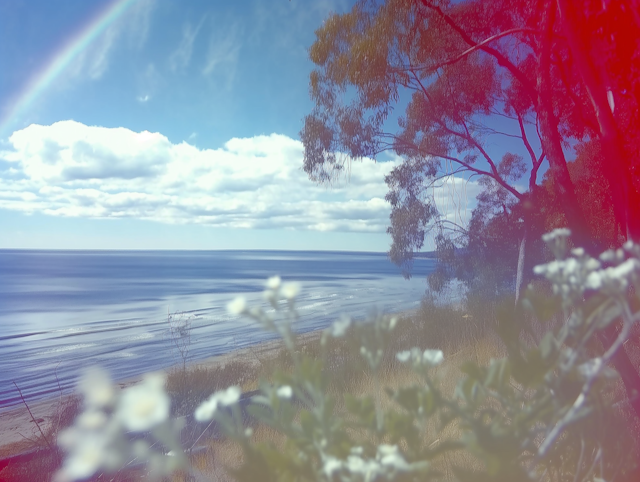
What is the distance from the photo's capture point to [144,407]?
0.46m

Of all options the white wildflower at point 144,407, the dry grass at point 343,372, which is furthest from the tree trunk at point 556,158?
the white wildflower at point 144,407

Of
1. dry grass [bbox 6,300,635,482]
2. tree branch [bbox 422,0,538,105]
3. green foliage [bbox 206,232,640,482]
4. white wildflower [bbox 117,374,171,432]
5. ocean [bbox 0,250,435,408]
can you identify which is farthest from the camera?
ocean [bbox 0,250,435,408]

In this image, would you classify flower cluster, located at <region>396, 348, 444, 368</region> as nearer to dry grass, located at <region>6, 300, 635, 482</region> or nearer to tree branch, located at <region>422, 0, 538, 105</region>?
dry grass, located at <region>6, 300, 635, 482</region>

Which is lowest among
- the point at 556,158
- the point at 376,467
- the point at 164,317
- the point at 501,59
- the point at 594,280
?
the point at 164,317

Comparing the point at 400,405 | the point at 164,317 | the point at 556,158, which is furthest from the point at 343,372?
the point at 164,317

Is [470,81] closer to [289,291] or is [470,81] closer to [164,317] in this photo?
[289,291]

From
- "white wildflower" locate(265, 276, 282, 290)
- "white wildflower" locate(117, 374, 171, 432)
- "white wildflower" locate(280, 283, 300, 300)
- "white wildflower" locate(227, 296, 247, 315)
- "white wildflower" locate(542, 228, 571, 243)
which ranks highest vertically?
"white wildflower" locate(542, 228, 571, 243)

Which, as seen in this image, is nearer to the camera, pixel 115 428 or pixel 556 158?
pixel 115 428

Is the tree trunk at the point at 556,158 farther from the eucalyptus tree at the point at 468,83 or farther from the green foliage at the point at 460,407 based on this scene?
the green foliage at the point at 460,407

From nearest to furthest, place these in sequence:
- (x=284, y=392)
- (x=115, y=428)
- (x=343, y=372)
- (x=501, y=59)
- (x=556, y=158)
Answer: (x=115, y=428), (x=284, y=392), (x=556, y=158), (x=501, y=59), (x=343, y=372)

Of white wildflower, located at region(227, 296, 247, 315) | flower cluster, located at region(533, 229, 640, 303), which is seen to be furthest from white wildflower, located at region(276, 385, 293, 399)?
flower cluster, located at region(533, 229, 640, 303)

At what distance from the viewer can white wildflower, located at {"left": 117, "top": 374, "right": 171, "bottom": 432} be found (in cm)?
44

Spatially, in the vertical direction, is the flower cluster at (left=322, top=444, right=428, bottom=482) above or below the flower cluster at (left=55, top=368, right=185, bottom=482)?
below

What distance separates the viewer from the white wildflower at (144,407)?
437mm
